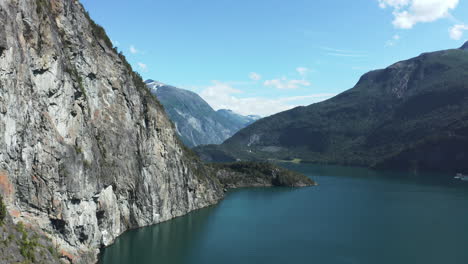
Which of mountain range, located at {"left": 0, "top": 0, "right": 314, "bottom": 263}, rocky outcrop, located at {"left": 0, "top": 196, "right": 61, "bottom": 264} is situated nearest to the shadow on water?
mountain range, located at {"left": 0, "top": 0, "right": 314, "bottom": 263}

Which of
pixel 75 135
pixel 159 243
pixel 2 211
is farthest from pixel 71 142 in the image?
pixel 159 243

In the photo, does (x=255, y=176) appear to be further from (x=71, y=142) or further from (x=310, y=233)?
(x=71, y=142)

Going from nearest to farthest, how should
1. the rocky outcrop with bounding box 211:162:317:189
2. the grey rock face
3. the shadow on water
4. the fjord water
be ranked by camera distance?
the grey rock face < the shadow on water < the fjord water < the rocky outcrop with bounding box 211:162:317:189

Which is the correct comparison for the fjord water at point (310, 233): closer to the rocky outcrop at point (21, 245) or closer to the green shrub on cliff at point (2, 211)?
the rocky outcrop at point (21, 245)

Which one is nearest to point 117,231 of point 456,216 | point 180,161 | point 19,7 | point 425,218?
point 180,161

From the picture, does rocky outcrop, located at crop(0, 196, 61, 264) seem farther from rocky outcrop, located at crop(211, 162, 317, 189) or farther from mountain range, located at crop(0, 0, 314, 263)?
rocky outcrop, located at crop(211, 162, 317, 189)

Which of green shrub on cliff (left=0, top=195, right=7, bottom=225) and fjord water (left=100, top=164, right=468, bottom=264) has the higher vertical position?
green shrub on cliff (left=0, top=195, right=7, bottom=225)
